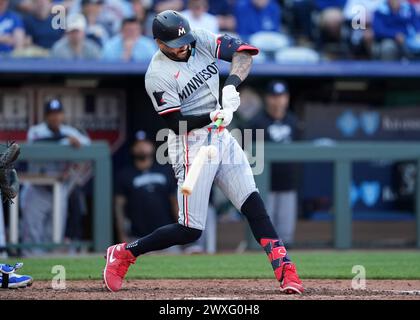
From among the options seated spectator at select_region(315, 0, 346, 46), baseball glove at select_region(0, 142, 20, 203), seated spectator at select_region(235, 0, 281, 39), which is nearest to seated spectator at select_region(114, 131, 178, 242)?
seated spectator at select_region(235, 0, 281, 39)

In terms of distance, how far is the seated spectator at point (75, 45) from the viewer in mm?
10242

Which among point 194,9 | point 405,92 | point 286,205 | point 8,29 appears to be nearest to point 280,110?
point 286,205

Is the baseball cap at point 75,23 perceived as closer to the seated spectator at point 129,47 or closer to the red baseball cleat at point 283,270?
the seated spectator at point 129,47

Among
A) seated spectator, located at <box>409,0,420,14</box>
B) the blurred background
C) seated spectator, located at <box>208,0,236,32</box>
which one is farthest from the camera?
seated spectator, located at <box>409,0,420,14</box>

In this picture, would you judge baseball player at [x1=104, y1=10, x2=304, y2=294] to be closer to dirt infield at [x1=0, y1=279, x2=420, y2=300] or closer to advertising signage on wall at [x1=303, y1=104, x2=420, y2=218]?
dirt infield at [x1=0, y1=279, x2=420, y2=300]

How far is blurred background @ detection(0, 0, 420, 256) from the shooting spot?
9.82 meters

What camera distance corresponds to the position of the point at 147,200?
1025 cm

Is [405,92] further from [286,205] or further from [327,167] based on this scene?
[286,205]

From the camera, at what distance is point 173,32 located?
5.57 m

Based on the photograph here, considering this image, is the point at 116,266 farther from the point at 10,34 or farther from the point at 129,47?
the point at 10,34

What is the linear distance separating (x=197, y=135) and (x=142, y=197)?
4642 mm

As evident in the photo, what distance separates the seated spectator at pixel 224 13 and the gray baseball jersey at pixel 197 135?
5378 mm

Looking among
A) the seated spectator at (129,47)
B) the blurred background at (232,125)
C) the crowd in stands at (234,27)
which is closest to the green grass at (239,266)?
the blurred background at (232,125)

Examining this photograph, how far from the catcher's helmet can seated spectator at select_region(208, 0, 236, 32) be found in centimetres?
547
